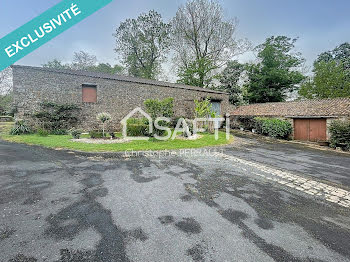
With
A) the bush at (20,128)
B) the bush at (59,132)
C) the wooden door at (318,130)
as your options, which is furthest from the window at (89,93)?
the wooden door at (318,130)

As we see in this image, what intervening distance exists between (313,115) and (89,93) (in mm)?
18585

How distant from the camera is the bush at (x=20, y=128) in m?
11.2

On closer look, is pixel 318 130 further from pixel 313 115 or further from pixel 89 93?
pixel 89 93

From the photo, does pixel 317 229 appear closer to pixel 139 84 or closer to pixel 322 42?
pixel 139 84

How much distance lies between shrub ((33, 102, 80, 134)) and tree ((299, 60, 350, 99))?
29.7 meters

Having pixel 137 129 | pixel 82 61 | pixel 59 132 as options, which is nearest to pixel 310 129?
pixel 137 129

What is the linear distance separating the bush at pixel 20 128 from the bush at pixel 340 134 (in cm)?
2114

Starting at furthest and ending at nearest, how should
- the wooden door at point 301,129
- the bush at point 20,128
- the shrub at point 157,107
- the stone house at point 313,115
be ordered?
the wooden door at point 301,129
the stone house at point 313,115
the shrub at point 157,107
the bush at point 20,128

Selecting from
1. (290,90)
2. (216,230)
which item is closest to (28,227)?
(216,230)

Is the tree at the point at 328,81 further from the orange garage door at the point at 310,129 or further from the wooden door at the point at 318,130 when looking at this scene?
the wooden door at the point at 318,130

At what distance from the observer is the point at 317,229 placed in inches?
107

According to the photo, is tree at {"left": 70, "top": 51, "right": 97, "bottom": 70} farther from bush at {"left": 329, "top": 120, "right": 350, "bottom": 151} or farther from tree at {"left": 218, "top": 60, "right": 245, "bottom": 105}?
bush at {"left": 329, "top": 120, "right": 350, "bottom": 151}

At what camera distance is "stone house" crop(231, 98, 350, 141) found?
482 inches

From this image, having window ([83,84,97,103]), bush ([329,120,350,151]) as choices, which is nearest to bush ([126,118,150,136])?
window ([83,84,97,103])
